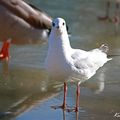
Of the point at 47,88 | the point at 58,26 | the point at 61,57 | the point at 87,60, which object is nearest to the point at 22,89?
the point at 47,88

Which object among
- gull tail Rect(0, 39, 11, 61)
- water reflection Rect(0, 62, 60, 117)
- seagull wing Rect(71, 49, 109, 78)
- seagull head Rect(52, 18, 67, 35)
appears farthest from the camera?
gull tail Rect(0, 39, 11, 61)

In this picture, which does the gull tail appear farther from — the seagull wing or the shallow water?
the seagull wing

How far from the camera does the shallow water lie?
5492 mm

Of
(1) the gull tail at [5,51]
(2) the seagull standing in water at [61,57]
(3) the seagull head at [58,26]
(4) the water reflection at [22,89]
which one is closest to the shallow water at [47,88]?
(4) the water reflection at [22,89]

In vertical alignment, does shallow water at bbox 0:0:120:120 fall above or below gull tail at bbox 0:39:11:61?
below

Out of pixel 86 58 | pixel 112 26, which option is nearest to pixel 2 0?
pixel 86 58

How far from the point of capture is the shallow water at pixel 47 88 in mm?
5492

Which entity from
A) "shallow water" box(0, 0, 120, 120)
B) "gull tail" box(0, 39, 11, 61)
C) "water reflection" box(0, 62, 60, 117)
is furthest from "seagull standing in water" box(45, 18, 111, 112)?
"gull tail" box(0, 39, 11, 61)

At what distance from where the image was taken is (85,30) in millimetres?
10508

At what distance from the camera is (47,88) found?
257 inches

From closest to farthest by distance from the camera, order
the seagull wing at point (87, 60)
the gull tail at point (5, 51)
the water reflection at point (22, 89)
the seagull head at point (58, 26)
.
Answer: the seagull head at point (58, 26) < the seagull wing at point (87, 60) < the water reflection at point (22, 89) < the gull tail at point (5, 51)

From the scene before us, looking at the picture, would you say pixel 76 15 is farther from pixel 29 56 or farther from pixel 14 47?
pixel 29 56

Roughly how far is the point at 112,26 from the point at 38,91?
5.35 metres

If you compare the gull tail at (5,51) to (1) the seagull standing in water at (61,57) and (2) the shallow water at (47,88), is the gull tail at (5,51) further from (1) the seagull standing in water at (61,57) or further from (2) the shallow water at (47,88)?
(1) the seagull standing in water at (61,57)
